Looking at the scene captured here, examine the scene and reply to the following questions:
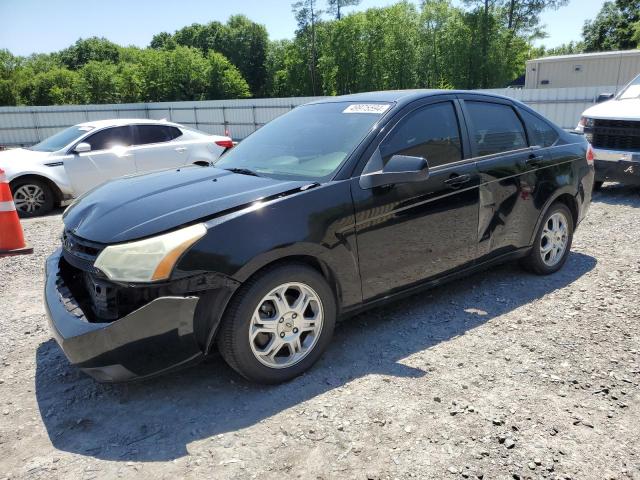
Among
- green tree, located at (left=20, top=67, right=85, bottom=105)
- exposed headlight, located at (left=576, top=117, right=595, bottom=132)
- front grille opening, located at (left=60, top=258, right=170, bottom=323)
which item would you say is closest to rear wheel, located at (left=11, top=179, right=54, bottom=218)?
front grille opening, located at (left=60, top=258, right=170, bottom=323)

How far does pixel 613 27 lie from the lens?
5653 cm

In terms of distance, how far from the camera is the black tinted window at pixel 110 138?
872 centimetres

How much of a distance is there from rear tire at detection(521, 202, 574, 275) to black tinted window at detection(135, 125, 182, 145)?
6876mm

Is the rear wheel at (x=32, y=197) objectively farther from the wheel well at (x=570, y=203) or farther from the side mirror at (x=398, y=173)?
the wheel well at (x=570, y=203)

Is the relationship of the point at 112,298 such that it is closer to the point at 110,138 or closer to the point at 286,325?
the point at 286,325

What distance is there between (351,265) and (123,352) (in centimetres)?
143

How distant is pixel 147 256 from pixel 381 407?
59.3 inches

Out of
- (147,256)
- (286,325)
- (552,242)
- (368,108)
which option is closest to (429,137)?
(368,108)

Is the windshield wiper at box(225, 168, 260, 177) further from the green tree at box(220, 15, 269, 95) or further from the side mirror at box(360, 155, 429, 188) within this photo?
the green tree at box(220, 15, 269, 95)

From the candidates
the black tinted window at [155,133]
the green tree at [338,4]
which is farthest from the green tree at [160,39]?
the black tinted window at [155,133]

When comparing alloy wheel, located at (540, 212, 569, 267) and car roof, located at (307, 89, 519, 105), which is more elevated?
car roof, located at (307, 89, 519, 105)

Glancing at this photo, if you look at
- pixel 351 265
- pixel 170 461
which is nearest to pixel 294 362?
pixel 351 265

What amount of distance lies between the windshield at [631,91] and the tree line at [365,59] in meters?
34.4

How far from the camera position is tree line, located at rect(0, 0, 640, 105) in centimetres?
4119
